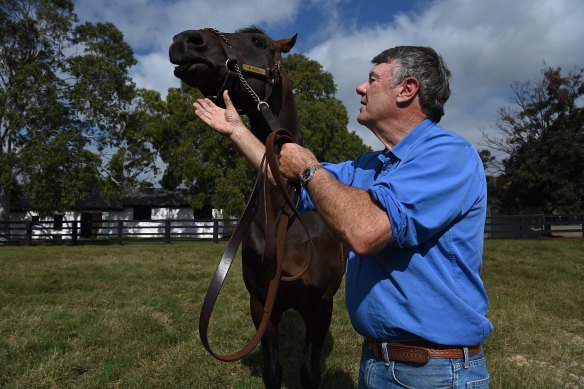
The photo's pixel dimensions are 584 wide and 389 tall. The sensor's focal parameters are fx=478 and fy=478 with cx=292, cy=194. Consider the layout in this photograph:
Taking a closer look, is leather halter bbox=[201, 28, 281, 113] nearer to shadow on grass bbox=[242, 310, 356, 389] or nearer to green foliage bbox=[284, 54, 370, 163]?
shadow on grass bbox=[242, 310, 356, 389]

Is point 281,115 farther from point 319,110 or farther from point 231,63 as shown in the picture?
point 319,110

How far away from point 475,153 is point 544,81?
1397 inches

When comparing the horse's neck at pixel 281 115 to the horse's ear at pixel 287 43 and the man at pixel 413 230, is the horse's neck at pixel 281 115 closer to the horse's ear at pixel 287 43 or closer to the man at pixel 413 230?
the horse's ear at pixel 287 43

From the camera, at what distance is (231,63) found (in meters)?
2.61

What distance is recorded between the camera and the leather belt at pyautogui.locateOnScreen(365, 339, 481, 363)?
1553 millimetres

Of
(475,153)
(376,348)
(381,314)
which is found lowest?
(376,348)

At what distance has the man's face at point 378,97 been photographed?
1715mm

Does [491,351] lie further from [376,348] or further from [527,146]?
[527,146]

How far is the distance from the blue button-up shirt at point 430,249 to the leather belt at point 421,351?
3cm

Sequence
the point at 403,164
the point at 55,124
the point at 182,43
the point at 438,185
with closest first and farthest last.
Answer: the point at 438,185 → the point at 403,164 → the point at 182,43 → the point at 55,124

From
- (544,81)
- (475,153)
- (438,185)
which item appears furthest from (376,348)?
(544,81)

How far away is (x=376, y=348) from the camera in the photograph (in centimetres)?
170

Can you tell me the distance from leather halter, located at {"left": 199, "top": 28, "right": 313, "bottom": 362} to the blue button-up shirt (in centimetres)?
46

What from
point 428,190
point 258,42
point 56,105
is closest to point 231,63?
point 258,42
